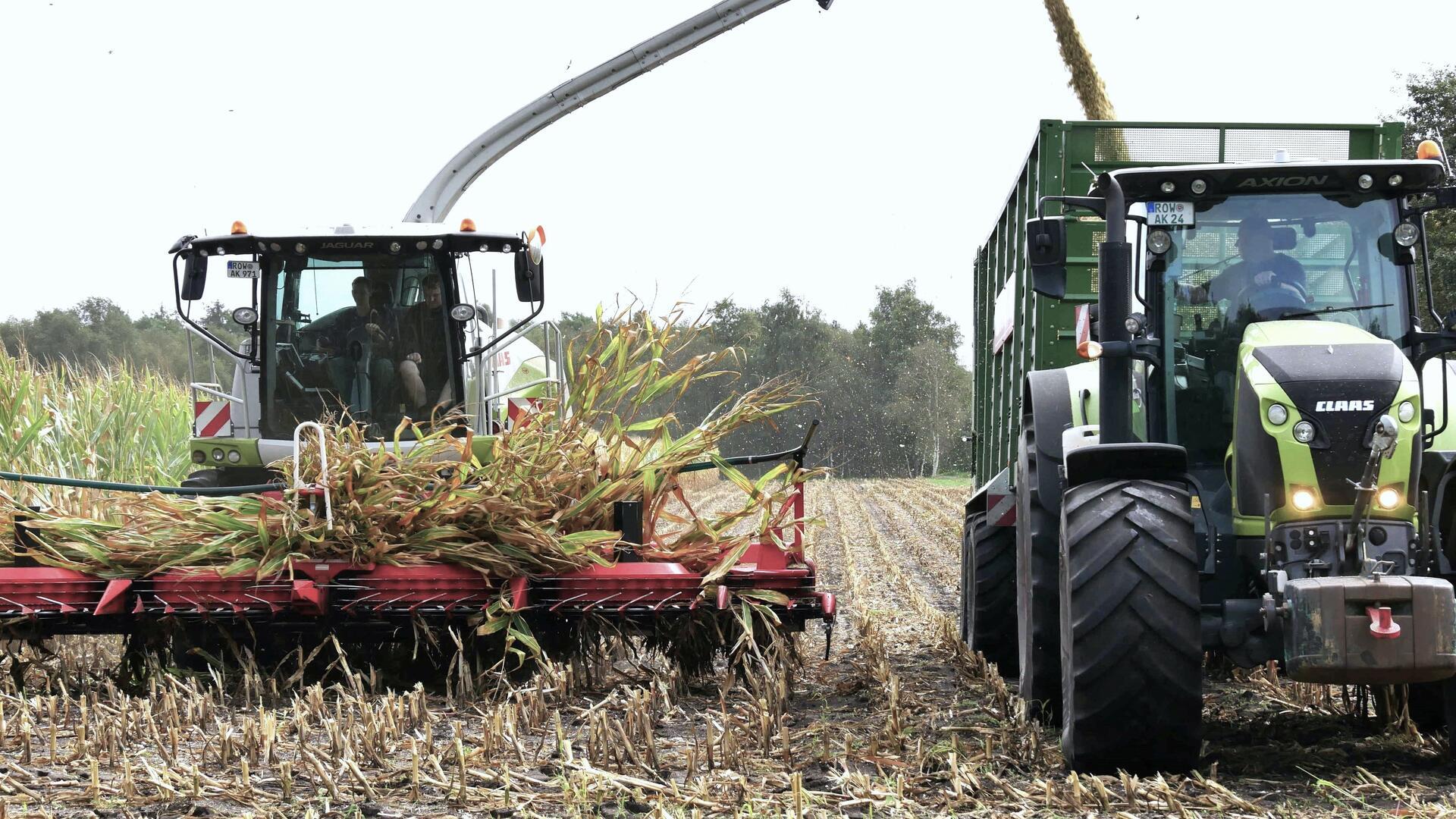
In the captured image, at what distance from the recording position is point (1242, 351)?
491 cm

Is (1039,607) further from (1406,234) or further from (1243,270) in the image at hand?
(1406,234)

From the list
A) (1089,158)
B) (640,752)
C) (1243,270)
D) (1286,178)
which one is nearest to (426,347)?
(1089,158)

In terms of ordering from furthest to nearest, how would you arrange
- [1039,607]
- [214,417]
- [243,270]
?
1. [214,417]
2. [243,270]
3. [1039,607]

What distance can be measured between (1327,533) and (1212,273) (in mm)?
1131

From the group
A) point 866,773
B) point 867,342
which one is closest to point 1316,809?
Result: point 866,773

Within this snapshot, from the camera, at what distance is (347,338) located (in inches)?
330

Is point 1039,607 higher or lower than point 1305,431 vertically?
lower

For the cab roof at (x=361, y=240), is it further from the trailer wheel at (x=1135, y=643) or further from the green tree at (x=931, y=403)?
the green tree at (x=931, y=403)

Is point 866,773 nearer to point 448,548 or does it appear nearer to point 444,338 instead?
point 448,548

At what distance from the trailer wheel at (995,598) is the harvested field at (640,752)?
0.65m

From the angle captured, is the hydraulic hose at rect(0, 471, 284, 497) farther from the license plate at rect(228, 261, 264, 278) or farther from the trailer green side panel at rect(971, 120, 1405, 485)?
the trailer green side panel at rect(971, 120, 1405, 485)

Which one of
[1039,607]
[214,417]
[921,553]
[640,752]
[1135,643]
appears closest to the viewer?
[1135,643]

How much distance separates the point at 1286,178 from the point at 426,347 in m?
4.82

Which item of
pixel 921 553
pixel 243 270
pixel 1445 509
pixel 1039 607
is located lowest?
pixel 921 553
